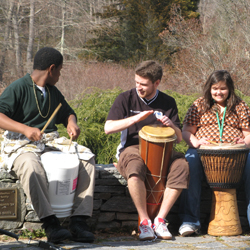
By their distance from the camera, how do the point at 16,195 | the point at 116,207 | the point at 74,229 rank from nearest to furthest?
the point at 74,229 → the point at 16,195 → the point at 116,207

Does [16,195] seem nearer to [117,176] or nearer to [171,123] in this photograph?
[117,176]

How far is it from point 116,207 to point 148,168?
1.84 feet

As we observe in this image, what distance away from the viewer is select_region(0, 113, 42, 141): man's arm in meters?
2.90

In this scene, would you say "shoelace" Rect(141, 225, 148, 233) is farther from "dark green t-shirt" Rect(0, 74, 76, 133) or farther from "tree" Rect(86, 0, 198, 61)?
"tree" Rect(86, 0, 198, 61)

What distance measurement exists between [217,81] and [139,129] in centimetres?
90

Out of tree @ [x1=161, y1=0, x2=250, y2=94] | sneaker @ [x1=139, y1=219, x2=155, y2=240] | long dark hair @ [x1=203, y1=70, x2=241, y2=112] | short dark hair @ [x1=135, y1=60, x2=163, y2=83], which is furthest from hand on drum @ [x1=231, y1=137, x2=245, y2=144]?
tree @ [x1=161, y1=0, x2=250, y2=94]

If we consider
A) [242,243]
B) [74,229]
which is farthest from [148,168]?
[242,243]

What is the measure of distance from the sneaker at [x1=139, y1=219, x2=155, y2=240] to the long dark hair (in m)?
1.28

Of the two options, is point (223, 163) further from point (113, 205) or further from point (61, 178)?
point (61, 178)

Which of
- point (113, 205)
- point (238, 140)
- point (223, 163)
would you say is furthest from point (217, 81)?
point (113, 205)

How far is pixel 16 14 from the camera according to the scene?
15844 mm

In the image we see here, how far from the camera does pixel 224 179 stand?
3.39 m

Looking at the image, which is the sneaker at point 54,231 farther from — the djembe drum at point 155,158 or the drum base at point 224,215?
the drum base at point 224,215

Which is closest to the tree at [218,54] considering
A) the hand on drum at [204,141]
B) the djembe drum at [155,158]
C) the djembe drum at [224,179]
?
the hand on drum at [204,141]
